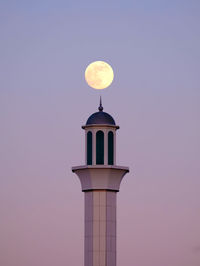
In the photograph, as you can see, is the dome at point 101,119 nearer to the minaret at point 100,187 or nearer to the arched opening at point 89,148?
the minaret at point 100,187

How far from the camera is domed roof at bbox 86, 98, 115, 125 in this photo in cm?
10238

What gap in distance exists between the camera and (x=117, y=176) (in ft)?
335

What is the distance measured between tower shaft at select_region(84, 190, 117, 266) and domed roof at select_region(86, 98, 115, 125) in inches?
215

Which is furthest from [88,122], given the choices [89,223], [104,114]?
[89,223]

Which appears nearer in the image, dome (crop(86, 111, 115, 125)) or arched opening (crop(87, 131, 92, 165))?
arched opening (crop(87, 131, 92, 165))

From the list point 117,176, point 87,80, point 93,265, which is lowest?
point 93,265

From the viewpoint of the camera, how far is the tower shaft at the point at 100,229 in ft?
A: 331

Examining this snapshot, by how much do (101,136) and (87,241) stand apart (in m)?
8.33

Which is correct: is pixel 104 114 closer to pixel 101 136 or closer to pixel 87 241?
pixel 101 136

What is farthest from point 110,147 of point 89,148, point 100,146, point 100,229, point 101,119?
point 100,229

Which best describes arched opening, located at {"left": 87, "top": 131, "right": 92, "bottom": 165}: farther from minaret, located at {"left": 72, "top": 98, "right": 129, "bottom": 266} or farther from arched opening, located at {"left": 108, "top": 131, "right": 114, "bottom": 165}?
arched opening, located at {"left": 108, "top": 131, "right": 114, "bottom": 165}

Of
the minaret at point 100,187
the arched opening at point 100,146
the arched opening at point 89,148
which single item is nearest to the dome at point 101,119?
the minaret at point 100,187

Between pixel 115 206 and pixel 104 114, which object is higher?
pixel 104 114

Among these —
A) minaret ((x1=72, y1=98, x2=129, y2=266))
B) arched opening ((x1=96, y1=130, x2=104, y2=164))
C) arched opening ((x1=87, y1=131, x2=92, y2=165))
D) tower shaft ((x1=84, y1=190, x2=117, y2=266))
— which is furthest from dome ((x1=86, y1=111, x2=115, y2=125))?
tower shaft ((x1=84, y1=190, x2=117, y2=266))
